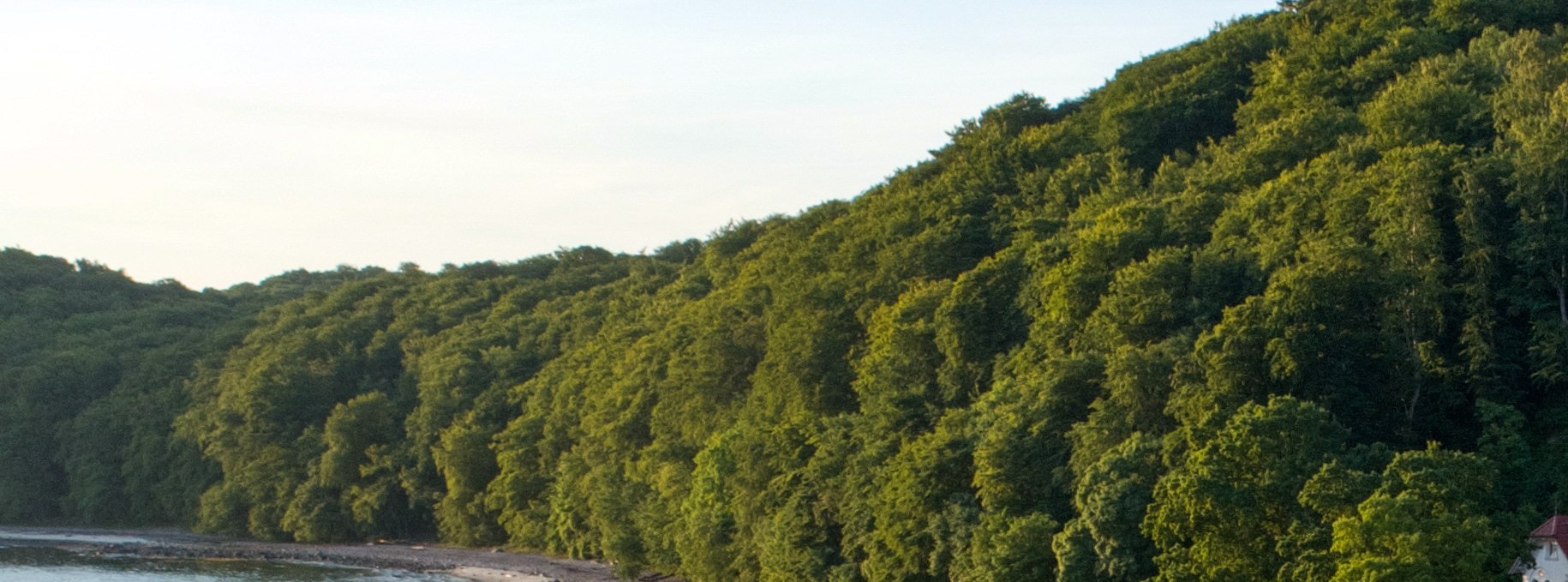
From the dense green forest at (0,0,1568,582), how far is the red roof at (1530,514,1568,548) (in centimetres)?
110

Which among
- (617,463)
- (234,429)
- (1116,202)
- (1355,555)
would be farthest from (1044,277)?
(234,429)

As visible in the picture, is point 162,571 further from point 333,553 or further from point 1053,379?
point 1053,379

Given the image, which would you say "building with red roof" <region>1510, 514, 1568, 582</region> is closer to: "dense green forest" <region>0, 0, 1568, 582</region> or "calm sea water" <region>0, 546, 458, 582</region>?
"dense green forest" <region>0, 0, 1568, 582</region>

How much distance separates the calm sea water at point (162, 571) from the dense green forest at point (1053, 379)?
10.4m

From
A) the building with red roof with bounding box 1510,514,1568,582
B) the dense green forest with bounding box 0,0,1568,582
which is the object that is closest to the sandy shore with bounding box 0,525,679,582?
the dense green forest with bounding box 0,0,1568,582

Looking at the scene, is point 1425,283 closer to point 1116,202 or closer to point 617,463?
point 1116,202

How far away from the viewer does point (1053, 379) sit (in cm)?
5806

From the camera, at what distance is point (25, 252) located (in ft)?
478

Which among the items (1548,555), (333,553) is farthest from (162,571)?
(1548,555)

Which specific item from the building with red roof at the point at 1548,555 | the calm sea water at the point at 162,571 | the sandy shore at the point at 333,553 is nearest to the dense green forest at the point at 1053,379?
the building with red roof at the point at 1548,555

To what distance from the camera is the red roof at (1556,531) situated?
42.8 metres

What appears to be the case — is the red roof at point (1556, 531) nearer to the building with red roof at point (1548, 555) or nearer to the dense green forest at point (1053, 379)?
the building with red roof at point (1548, 555)

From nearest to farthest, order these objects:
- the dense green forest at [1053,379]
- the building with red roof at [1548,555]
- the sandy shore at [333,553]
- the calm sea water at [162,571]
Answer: the building with red roof at [1548,555] → the dense green forest at [1053,379] → the calm sea water at [162,571] → the sandy shore at [333,553]

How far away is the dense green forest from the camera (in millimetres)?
49625
